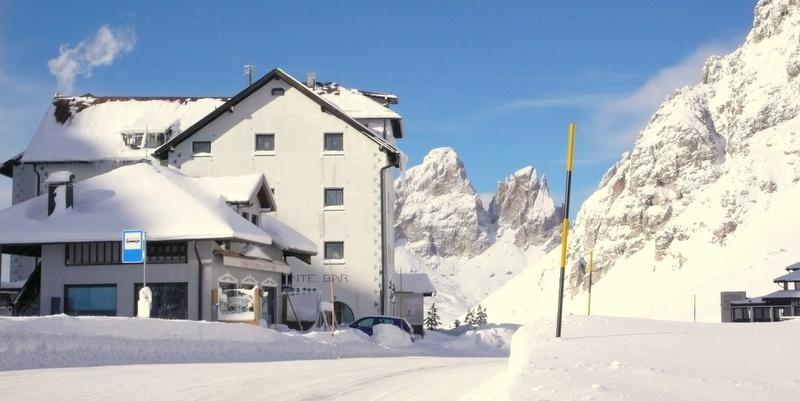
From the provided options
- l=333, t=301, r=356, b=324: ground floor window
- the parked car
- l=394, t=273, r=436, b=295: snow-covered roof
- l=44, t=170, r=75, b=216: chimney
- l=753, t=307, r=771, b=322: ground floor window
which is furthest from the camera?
l=394, t=273, r=436, b=295: snow-covered roof

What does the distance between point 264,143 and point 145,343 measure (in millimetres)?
29997

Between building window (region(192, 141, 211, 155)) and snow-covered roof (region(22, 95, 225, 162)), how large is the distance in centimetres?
306

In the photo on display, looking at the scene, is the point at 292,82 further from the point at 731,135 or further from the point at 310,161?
the point at 731,135

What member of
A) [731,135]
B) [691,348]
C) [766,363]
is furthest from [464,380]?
[731,135]

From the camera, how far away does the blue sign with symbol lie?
29297mm

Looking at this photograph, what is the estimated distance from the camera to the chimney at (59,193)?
115ft

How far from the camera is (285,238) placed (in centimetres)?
4353

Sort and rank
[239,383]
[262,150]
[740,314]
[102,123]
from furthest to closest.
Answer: [102,123], [740,314], [262,150], [239,383]

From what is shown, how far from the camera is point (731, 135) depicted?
14912 centimetres

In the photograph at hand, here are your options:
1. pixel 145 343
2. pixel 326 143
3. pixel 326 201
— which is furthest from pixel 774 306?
pixel 145 343

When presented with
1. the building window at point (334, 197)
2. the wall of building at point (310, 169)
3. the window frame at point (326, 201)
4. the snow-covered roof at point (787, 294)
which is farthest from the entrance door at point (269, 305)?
the snow-covered roof at point (787, 294)

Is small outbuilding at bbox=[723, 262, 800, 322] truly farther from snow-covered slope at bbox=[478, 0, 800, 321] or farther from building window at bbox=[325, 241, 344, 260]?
snow-covered slope at bbox=[478, 0, 800, 321]

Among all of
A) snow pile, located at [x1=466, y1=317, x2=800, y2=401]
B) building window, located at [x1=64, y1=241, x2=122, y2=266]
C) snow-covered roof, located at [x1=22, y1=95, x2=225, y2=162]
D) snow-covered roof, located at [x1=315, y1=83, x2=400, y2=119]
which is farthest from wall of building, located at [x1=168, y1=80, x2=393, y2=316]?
snow pile, located at [x1=466, y1=317, x2=800, y2=401]

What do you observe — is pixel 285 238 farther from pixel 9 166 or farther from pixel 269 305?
pixel 9 166
